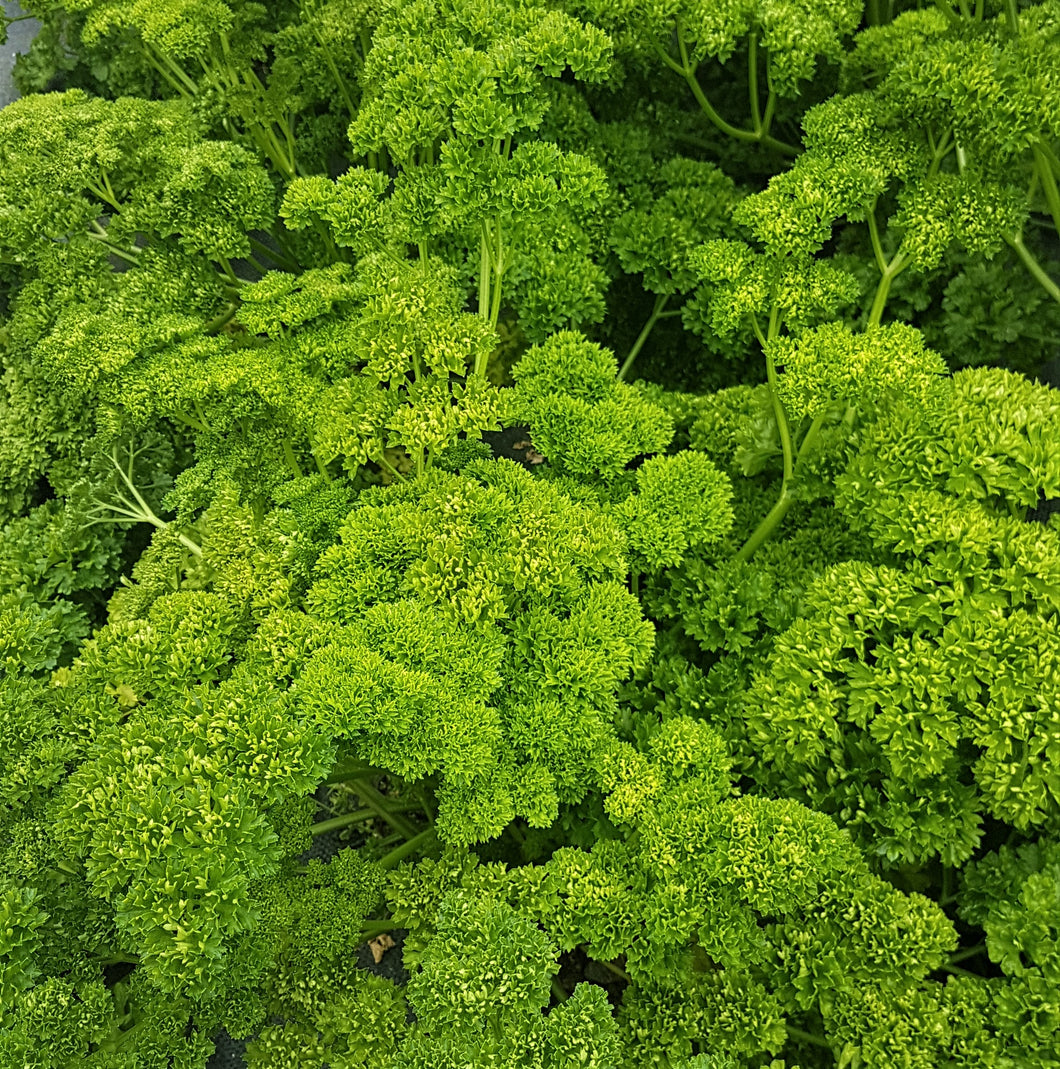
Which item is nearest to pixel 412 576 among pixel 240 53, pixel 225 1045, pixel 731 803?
pixel 731 803

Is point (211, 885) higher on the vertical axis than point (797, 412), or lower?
lower

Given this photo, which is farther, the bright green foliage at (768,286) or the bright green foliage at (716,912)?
the bright green foliage at (768,286)

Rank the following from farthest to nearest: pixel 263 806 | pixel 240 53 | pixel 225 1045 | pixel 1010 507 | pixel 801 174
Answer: pixel 240 53 < pixel 225 1045 < pixel 801 174 < pixel 1010 507 < pixel 263 806

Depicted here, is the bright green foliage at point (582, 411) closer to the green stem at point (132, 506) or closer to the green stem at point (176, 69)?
the green stem at point (132, 506)

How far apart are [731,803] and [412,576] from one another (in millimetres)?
807

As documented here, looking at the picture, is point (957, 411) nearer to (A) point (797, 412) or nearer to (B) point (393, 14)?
(A) point (797, 412)

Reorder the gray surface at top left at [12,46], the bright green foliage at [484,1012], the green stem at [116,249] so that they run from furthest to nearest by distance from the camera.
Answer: the gray surface at top left at [12,46] < the green stem at [116,249] < the bright green foliage at [484,1012]

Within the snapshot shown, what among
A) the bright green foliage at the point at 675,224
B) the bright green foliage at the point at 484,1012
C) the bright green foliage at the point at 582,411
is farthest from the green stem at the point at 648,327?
the bright green foliage at the point at 484,1012

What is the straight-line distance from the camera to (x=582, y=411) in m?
1.88

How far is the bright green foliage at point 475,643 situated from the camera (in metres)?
1.49

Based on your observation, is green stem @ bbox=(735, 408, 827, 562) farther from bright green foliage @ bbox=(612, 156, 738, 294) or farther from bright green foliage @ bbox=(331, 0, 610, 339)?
bright green foliage @ bbox=(331, 0, 610, 339)

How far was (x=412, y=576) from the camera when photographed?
1586mm

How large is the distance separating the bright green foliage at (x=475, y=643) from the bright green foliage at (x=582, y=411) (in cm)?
21

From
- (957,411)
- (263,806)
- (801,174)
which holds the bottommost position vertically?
(263,806)
